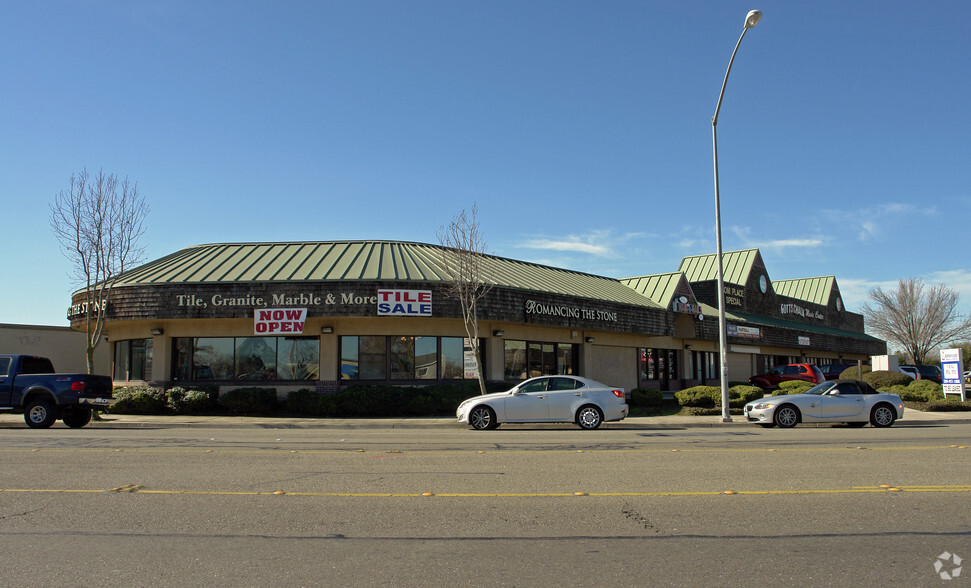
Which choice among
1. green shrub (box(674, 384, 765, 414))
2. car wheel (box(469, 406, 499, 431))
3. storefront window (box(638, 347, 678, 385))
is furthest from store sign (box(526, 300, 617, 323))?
car wheel (box(469, 406, 499, 431))

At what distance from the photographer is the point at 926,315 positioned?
6856 centimetres

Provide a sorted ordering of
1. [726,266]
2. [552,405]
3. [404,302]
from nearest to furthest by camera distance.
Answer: [552,405]
[404,302]
[726,266]

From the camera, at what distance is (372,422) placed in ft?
67.8

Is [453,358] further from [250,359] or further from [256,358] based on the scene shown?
[250,359]

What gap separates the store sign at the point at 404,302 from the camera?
2358 cm

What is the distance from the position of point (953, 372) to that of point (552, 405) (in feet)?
57.6

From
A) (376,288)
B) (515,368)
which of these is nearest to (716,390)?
(515,368)

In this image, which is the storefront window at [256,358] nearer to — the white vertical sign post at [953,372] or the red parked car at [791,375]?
the white vertical sign post at [953,372]

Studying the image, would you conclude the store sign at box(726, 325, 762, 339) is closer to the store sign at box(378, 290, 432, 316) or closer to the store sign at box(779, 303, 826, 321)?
the store sign at box(779, 303, 826, 321)

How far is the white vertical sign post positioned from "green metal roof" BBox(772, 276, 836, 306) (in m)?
29.3

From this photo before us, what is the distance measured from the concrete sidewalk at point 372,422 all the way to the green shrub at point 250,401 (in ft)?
2.02

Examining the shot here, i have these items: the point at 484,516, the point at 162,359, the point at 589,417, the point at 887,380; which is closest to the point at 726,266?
the point at 887,380

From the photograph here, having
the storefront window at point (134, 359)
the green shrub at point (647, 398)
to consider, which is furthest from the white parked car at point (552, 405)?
the storefront window at point (134, 359)

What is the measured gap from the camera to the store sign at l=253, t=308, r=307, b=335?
2372 centimetres
